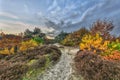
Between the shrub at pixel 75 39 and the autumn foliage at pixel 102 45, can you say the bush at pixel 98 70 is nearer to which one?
the autumn foliage at pixel 102 45

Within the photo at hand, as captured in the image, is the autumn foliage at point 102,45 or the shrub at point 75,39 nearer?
the autumn foliage at point 102,45

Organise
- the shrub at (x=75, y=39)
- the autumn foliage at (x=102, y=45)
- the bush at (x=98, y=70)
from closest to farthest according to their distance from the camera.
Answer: the bush at (x=98, y=70) → the autumn foliage at (x=102, y=45) → the shrub at (x=75, y=39)

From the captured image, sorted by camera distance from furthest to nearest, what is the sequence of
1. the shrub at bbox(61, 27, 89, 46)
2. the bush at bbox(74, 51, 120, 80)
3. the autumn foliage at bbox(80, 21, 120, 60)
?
the shrub at bbox(61, 27, 89, 46)
the autumn foliage at bbox(80, 21, 120, 60)
the bush at bbox(74, 51, 120, 80)

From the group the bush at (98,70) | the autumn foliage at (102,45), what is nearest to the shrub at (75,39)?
the autumn foliage at (102,45)

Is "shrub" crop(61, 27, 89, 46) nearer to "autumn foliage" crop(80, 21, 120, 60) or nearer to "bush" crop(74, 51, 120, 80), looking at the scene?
"autumn foliage" crop(80, 21, 120, 60)

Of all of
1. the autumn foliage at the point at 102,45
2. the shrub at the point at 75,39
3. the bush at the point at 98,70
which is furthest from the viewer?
the shrub at the point at 75,39

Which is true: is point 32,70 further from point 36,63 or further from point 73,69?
point 73,69

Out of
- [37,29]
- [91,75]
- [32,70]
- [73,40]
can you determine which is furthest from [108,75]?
[37,29]

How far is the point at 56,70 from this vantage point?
19812 mm

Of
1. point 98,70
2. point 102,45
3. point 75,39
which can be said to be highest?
point 75,39

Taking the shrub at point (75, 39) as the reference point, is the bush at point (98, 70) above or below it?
below

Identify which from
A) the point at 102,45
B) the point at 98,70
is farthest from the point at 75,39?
the point at 98,70

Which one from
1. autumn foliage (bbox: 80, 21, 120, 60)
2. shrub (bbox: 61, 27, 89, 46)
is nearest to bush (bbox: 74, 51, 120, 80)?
autumn foliage (bbox: 80, 21, 120, 60)

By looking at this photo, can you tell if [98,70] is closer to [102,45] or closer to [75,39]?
[102,45]
